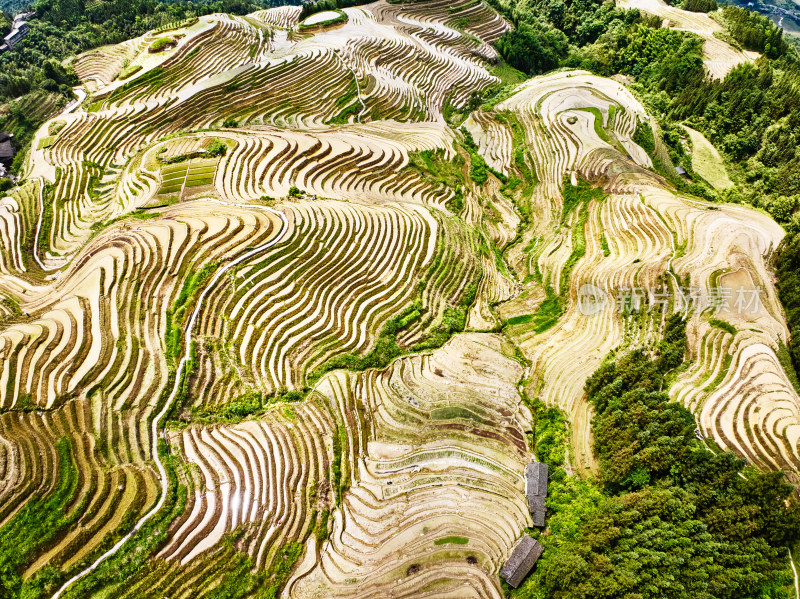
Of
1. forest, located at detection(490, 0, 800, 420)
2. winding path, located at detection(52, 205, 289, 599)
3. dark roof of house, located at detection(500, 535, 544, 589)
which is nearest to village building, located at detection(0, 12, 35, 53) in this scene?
winding path, located at detection(52, 205, 289, 599)

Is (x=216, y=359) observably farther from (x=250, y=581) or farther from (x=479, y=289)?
(x=479, y=289)

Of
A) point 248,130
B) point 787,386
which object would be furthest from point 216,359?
point 787,386

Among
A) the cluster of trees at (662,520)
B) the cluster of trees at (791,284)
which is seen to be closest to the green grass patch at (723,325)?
the cluster of trees at (791,284)

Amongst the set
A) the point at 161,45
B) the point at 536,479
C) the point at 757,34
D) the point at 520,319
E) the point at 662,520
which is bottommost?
the point at 536,479

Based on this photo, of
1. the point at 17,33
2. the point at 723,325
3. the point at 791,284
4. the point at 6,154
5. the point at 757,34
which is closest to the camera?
the point at 723,325

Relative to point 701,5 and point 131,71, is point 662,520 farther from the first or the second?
point 701,5

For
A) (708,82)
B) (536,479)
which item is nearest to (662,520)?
(536,479)
